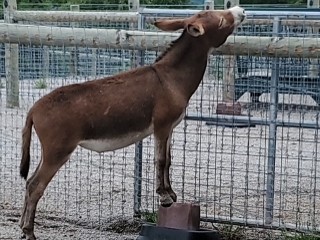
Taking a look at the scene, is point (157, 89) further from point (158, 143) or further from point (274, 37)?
point (274, 37)

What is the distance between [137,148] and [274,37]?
165cm

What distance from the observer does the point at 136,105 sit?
4.81 meters

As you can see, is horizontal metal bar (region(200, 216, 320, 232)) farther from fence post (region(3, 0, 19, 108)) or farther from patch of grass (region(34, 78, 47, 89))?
patch of grass (region(34, 78, 47, 89))

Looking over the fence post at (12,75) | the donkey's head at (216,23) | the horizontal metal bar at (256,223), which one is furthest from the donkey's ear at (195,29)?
the fence post at (12,75)

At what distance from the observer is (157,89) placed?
4828 millimetres

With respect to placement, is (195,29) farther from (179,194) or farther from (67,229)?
(179,194)

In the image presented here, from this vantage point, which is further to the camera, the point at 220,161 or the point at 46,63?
the point at 46,63

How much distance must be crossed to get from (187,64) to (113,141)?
0.73 m

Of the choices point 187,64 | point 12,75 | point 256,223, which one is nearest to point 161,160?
point 187,64

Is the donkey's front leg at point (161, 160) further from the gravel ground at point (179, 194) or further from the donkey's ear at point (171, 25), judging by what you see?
the gravel ground at point (179, 194)

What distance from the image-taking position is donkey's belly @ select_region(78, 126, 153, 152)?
4855 mm

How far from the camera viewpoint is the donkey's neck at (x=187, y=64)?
4863mm

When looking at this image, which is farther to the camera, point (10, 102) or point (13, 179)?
point (10, 102)

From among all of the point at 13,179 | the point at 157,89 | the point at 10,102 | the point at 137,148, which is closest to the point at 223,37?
the point at 157,89
